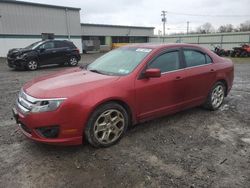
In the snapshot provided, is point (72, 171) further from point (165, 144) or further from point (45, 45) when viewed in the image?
point (45, 45)

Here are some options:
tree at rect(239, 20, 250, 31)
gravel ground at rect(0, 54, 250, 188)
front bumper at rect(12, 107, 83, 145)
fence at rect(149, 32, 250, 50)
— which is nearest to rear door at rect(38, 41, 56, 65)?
gravel ground at rect(0, 54, 250, 188)

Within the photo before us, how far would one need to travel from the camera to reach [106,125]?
356 centimetres

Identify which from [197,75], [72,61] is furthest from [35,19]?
[197,75]

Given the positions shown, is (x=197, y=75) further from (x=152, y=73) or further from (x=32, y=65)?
(x=32, y=65)

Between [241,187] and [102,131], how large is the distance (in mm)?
1904

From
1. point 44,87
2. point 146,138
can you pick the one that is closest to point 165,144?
point 146,138

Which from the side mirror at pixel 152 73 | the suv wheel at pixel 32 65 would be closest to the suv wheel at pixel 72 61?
the suv wheel at pixel 32 65

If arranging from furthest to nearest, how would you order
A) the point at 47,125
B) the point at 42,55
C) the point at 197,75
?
the point at 42,55 → the point at 197,75 → the point at 47,125

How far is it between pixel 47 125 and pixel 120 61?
5.86ft

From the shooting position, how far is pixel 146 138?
12.9 ft

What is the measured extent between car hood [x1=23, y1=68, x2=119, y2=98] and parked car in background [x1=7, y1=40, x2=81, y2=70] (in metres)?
9.05

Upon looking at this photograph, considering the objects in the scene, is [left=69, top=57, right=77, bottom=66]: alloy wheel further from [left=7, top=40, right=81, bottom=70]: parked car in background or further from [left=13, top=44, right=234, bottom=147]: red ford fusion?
[left=13, top=44, right=234, bottom=147]: red ford fusion

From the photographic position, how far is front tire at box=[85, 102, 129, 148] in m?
3.38

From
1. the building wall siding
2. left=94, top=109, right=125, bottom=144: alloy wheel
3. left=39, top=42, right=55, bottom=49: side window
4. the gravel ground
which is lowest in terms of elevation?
the gravel ground
